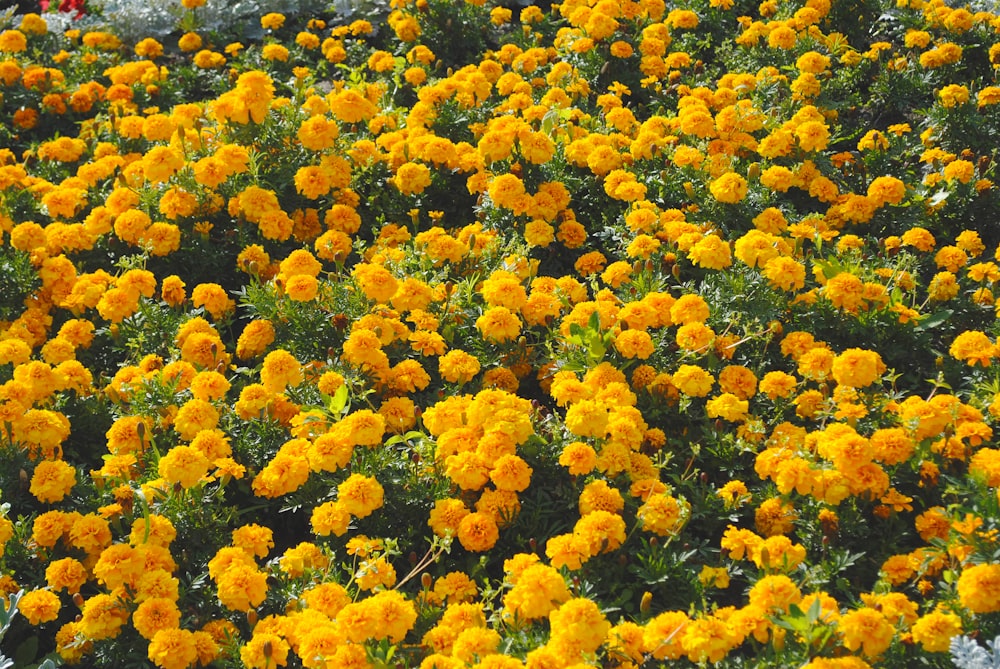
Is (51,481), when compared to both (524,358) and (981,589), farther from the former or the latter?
(981,589)

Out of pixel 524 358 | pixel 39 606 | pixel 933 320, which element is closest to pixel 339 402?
pixel 524 358

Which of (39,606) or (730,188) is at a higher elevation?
(730,188)

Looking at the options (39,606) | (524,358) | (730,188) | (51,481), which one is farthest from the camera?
(730,188)

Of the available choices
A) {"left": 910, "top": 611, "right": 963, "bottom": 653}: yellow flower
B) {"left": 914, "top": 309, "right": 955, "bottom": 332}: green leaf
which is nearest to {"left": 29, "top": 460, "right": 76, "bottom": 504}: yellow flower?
{"left": 910, "top": 611, "right": 963, "bottom": 653}: yellow flower

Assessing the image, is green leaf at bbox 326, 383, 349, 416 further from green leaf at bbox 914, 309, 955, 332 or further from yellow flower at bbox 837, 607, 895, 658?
green leaf at bbox 914, 309, 955, 332

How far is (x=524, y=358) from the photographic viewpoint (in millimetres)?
3824

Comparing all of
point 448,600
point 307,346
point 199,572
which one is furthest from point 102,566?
point 307,346

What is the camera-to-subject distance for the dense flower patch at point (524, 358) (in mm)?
2840

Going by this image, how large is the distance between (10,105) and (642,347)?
4.13 metres

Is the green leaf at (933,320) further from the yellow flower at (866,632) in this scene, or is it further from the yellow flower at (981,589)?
the yellow flower at (866,632)

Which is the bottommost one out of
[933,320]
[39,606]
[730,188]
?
[39,606]

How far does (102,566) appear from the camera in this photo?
2836 mm

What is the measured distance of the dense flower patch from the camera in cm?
284

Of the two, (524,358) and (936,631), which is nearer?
(936,631)
